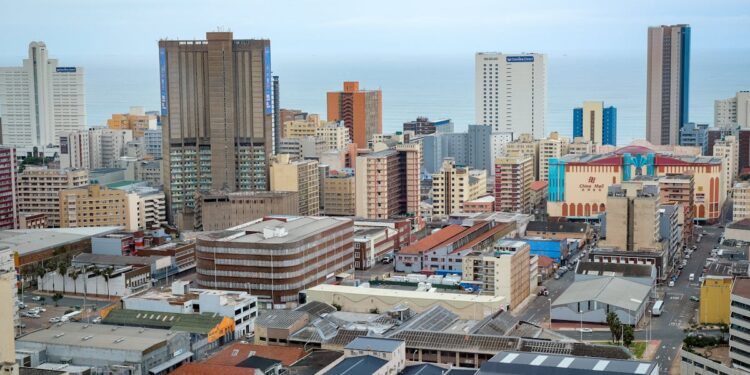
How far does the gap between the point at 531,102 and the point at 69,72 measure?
21.7m

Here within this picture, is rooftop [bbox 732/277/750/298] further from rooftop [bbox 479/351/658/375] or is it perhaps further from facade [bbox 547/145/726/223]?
facade [bbox 547/145/726/223]

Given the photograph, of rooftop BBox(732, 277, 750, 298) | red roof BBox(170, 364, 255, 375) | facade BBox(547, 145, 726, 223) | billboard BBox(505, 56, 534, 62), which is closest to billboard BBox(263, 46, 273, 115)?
facade BBox(547, 145, 726, 223)

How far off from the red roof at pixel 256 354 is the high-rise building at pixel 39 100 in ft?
123

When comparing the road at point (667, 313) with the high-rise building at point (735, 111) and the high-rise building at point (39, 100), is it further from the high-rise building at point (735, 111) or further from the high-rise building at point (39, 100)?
the high-rise building at point (39, 100)

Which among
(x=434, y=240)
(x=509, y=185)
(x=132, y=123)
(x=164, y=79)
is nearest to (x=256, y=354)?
(x=434, y=240)

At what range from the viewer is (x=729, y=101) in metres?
50.1

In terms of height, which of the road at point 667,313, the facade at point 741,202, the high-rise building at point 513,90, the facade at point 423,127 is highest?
the high-rise building at point 513,90

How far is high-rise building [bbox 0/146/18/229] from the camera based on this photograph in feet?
107

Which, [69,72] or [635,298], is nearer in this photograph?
[635,298]

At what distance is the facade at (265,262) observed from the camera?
2377cm

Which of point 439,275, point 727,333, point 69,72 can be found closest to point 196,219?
point 439,275

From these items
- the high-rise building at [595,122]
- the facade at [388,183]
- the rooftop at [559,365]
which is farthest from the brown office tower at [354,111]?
the rooftop at [559,365]

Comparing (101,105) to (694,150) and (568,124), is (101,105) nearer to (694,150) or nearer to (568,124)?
(568,124)

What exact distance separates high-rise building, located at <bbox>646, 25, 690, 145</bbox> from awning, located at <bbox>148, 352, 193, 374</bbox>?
33.9 metres
